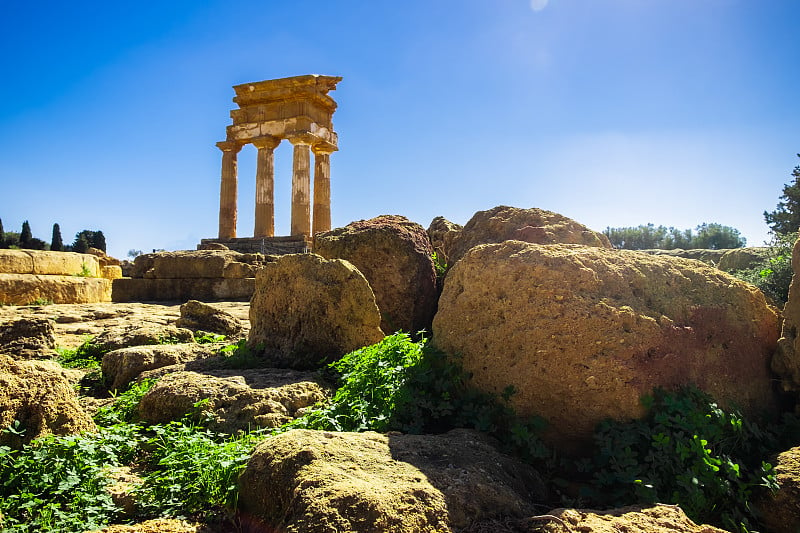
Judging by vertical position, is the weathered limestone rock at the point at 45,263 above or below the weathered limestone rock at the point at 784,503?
above

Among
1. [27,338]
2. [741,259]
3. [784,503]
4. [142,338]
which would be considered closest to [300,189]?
[142,338]

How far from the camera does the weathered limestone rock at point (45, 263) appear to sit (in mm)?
11141

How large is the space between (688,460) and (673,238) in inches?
1536

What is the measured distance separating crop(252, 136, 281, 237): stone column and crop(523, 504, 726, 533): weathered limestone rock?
833 inches

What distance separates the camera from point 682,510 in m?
2.36

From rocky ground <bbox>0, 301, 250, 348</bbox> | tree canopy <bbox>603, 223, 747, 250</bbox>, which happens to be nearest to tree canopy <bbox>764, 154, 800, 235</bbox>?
tree canopy <bbox>603, 223, 747, 250</bbox>

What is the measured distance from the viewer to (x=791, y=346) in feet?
10.3

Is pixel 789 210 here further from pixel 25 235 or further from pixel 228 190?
pixel 25 235

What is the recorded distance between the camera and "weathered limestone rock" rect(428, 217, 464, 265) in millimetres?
6555

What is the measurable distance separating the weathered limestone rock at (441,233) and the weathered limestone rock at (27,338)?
173 inches

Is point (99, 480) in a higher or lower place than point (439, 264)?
lower

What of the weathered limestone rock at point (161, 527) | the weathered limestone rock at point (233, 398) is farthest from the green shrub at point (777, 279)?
the weathered limestone rock at point (161, 527)

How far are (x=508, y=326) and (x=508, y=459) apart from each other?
0.80 m

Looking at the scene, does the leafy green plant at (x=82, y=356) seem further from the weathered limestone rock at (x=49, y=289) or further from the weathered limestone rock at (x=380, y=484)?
the weathered limestone rock at (x=49, y=289)
